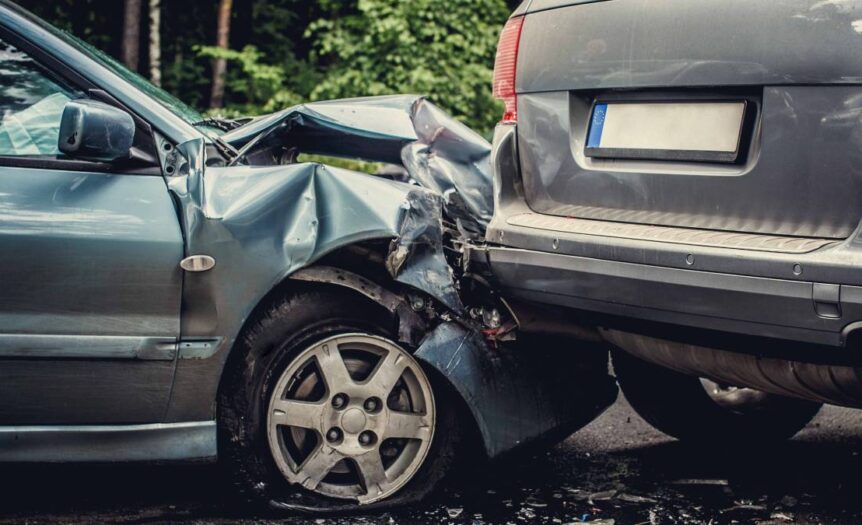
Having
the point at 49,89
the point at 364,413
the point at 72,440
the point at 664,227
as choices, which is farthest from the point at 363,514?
the point at 49,89

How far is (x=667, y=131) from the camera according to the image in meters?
3.19

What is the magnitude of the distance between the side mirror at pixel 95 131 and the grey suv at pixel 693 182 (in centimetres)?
117

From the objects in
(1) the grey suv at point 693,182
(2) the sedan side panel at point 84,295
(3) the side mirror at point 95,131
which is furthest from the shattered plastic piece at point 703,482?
(3) the side mirror at point 95,131

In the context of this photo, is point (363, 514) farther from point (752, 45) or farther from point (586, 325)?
point (752, 45)

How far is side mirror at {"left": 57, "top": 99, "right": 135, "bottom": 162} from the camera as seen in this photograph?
319 centimetres

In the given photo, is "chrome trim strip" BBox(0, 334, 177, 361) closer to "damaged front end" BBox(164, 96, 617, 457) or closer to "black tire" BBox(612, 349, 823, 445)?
"damaged front end" BBox(164, 96, 617, 457)

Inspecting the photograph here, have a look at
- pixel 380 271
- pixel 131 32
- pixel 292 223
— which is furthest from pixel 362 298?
pixel 131 32

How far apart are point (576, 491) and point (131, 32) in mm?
8823

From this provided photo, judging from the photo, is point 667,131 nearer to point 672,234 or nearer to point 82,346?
point 672,234

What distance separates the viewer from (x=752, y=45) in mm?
2939

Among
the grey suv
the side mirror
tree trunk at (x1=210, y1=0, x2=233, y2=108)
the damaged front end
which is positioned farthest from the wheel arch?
tree trunk at (x1=210, y1=0, x2=233, y2=108)

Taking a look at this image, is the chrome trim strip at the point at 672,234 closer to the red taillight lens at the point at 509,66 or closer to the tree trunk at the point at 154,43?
the red taillight lens at the point at 509,66

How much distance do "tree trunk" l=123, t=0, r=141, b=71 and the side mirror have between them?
831 centimetres

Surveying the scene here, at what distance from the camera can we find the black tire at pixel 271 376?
3.44 metres
